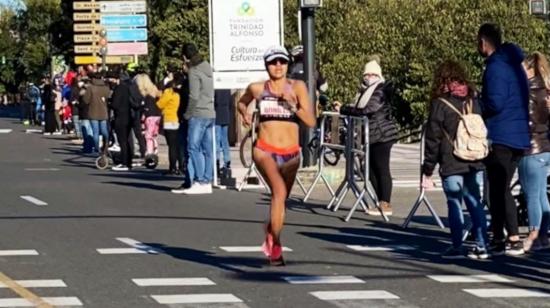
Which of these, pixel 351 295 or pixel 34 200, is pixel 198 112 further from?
pixel 351 295

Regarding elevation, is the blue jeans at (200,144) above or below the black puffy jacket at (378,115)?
below

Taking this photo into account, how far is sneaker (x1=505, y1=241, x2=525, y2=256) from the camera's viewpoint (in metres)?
13.0

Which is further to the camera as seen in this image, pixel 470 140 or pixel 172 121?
pixel 172 121

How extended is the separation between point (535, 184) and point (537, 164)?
18 cm

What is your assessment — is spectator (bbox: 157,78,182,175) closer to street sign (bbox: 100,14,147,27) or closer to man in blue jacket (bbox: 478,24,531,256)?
man in blue jacket (bbox: 478,24,531,256)

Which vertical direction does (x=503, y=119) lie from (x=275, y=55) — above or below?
below

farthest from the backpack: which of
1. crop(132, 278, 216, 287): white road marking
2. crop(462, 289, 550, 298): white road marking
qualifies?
crop(132, 278, 216, 287): white road marking

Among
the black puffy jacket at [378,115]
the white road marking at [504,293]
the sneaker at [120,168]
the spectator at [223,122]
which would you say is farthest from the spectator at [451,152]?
the sneaker at [120,168]

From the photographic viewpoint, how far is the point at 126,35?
44.0 meters

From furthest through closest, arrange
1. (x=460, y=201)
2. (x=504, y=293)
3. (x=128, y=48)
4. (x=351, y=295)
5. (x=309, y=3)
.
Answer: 1. (x=128, y=48)
2. (x=309, y=3)
3. (x=460, y=201)
4. (x=504, y=293)
5. (x=351, y=295)

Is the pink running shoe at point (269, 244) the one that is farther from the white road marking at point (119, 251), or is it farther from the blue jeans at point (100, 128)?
the blue jeans at point (100, 128)

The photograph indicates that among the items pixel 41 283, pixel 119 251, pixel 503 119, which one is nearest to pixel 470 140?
pixel 503 119

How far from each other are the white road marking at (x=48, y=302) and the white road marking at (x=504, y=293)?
280 cm

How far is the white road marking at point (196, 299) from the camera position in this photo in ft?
33.2
